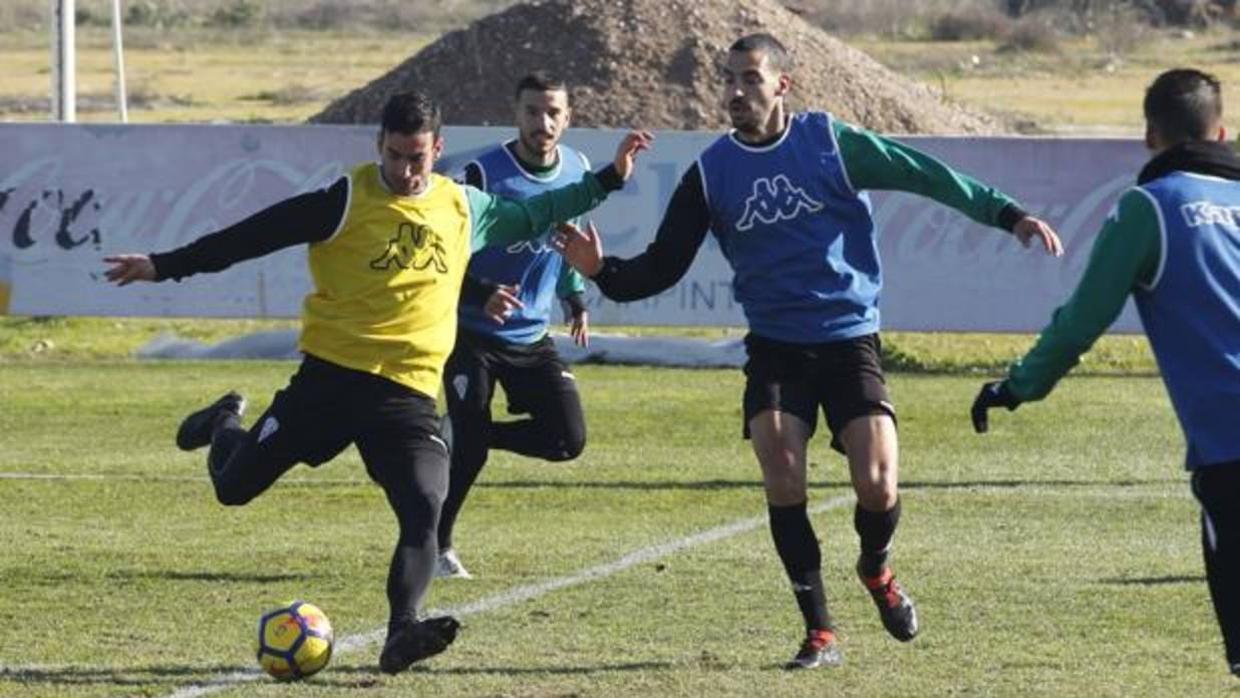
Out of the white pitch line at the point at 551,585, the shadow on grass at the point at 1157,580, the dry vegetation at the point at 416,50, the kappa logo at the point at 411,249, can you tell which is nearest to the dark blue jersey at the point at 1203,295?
the kappa logo at the point at 411,249

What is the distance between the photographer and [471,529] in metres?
13.1

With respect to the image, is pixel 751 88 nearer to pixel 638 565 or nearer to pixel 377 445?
pixel 377 445

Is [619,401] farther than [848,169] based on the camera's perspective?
Yes

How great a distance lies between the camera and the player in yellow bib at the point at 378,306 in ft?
30.1

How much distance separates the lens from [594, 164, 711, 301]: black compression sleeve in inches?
381

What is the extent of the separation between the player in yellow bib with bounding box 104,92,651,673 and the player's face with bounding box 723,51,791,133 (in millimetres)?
1005

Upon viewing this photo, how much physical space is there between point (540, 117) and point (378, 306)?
7.16ft

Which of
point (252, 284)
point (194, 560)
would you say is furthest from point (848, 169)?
point (252, 284)

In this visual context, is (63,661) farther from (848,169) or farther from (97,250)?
(97,250)

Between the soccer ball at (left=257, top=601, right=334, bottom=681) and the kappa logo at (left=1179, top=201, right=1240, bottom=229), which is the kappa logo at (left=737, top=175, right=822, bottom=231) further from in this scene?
the kappa logo at (left=1179, top=201, right=1240, bottom=229)

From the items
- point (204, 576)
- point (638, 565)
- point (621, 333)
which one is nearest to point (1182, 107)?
point (638, 565)

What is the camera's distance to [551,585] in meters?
11.2

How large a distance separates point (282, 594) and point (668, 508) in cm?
326

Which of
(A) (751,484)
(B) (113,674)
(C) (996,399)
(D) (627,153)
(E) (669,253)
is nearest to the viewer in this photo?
(C) (996,399)
